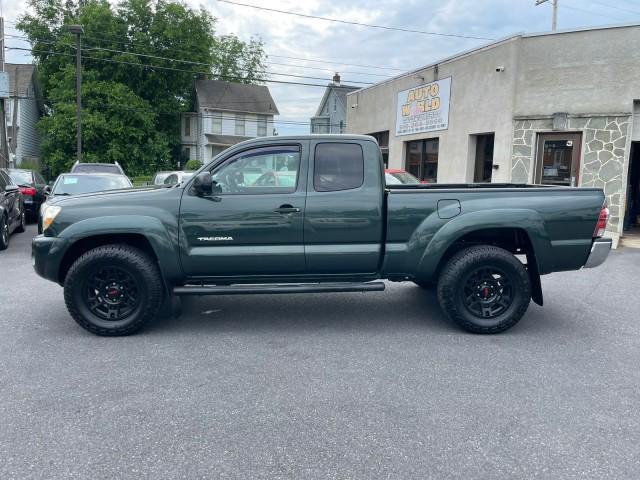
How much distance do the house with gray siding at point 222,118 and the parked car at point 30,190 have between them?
2657 centimetres

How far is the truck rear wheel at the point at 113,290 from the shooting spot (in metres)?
4.92

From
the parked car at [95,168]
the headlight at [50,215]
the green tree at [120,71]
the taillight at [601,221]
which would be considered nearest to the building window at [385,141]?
the parked car at [95,168]

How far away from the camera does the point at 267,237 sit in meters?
5.02

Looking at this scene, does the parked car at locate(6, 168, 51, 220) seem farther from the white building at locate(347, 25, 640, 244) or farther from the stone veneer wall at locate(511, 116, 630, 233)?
the stone veneer wall at locate(511, 116, 630, 233)

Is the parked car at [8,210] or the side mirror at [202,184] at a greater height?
the side mirror at [202,184]

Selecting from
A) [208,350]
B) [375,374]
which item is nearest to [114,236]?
[208,350]

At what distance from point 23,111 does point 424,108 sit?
28.9 m

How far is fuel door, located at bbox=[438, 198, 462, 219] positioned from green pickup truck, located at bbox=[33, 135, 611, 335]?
11mm

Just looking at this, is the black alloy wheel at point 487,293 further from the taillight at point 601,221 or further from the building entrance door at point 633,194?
the building entrance door at point 633,194

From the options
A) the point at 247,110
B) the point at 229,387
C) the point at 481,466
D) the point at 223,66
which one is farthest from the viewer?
the point at 223,66

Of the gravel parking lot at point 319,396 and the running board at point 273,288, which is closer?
the gravel parking lot at point 319,396

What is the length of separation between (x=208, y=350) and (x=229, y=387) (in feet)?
2.87

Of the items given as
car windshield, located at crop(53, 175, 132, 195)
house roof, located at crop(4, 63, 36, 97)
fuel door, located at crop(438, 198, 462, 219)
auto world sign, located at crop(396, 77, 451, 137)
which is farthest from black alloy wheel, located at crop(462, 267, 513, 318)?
house roof, located at crop(4, 63, 36, 97)

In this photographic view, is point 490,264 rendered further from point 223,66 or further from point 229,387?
point 223,66
